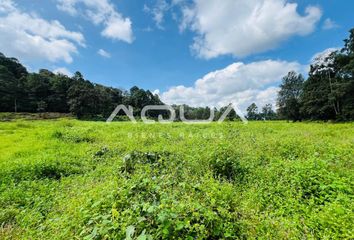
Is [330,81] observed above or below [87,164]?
above

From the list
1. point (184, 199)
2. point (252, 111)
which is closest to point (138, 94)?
point (252, 111)

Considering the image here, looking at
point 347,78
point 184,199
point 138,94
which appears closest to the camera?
point 184,199

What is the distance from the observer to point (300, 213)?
3.81 metres

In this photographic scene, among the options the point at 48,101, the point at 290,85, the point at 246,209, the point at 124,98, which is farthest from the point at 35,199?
the point at 124,98

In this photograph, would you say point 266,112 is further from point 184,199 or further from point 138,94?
point 184,199

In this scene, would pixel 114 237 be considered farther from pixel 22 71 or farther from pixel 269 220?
pixel 22 71

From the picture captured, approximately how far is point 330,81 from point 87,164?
35.7 m

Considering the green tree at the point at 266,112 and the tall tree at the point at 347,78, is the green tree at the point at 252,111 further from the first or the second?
the tall tree at the point at 347,78

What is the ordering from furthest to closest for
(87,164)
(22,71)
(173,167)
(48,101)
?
(22,71) → (48,101) → (87,164) → (173,167)

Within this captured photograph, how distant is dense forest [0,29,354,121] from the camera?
93.7 ft

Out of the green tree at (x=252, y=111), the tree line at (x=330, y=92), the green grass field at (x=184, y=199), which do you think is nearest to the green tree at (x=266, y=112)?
the green tree at (x=252, y=111)

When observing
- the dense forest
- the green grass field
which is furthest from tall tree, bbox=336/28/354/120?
the green grass field

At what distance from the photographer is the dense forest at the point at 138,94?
2856 cm

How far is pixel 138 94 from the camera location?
67750 millimetres
